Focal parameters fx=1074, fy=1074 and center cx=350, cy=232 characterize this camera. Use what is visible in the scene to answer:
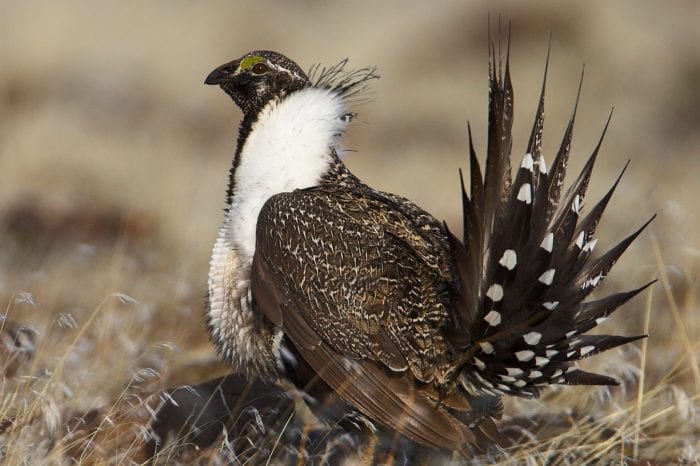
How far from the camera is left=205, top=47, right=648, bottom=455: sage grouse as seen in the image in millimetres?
3029

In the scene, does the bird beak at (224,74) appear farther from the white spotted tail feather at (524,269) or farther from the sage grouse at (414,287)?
the white spotted tail feather at (524,269)

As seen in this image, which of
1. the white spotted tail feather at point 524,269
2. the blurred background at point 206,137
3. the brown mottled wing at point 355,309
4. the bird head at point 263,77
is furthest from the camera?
the blurred background at point 206,137

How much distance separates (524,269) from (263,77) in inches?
51.2

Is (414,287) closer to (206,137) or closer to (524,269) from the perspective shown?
(524,269)

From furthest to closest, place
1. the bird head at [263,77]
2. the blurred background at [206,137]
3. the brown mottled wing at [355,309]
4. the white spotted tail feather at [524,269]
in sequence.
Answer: the blurred background at [206,137]
the bird head at [263,77]
the brown mottled wing at [355,309]
the white spotted tail feather at [524,269]

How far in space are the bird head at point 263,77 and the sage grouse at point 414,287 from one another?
0.22 metres

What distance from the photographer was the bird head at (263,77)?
3783 millimetres

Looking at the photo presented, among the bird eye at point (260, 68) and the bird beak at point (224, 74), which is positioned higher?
the bird eye at point (260, 68)

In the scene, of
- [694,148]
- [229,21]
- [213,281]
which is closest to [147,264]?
[213,281]

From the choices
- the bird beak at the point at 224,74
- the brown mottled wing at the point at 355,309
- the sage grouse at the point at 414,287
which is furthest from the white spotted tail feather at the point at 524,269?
the bird beak at the point at 224,74

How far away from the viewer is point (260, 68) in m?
3.80

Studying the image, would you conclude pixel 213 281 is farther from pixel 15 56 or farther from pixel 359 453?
pixel 15 56

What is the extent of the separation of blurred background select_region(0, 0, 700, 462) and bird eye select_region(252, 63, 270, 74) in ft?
3.11

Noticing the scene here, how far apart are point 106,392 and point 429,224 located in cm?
127
